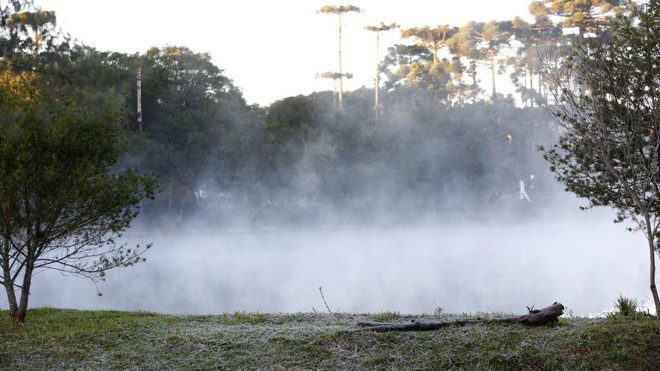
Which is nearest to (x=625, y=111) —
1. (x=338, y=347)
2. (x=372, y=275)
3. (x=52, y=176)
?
(x=338, y=347)

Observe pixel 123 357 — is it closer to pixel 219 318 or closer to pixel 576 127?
pixel 219 318

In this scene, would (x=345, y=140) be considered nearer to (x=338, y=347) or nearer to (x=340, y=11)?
(x=340, y=11)

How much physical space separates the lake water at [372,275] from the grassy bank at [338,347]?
6.50 m

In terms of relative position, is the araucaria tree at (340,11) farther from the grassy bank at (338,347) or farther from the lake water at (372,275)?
the grassy bank at (338,347)

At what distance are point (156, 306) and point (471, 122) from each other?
32600 mm

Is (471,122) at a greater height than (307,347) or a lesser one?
greater

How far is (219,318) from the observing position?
10.1 meters

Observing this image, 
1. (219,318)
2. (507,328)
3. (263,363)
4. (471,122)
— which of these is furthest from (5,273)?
(471,122)

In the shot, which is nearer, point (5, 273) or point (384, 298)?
point (5, 273)

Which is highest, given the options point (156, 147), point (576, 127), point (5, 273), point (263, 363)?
point (156, 147)

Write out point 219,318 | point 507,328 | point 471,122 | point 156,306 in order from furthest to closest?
point 471,122
point 156,306
point 219,318
point 507,328

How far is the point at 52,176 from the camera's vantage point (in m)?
9.52

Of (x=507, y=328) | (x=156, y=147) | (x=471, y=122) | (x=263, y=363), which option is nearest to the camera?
(x=263, y=363)

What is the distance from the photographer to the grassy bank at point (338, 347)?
678 cm
